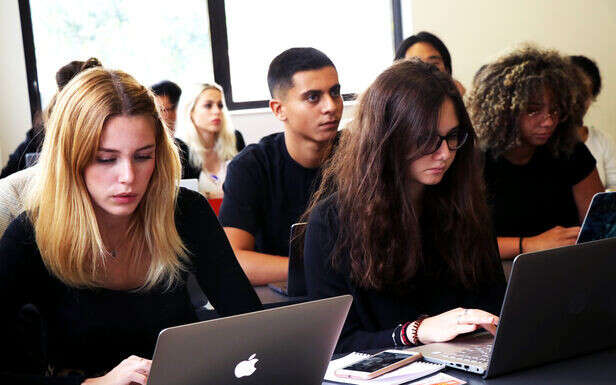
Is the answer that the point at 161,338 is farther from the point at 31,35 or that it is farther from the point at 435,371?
the point at 31,35

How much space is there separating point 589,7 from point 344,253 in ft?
16.3

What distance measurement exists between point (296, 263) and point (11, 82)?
375 cm

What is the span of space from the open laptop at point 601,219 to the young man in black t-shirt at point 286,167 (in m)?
0.92

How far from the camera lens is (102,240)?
1690mm

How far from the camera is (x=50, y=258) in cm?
157

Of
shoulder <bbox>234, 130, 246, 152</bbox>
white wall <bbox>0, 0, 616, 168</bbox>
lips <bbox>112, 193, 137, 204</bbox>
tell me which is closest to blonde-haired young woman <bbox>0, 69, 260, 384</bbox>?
lips <bbox>112, 193, 137, 204</bbox>

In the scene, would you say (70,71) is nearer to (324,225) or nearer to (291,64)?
(291,64)

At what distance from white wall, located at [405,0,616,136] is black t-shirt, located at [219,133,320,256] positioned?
10.8 ft

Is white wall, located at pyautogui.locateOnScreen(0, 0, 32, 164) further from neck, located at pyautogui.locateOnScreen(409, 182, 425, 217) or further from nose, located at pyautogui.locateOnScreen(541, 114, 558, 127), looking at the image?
neck, located at pyautogui.locateOnScreen(409, 182, 425, 217)

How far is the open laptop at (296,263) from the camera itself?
194 centimetres

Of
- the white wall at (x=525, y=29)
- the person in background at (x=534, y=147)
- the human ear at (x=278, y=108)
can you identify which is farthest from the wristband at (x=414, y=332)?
the white wall at (x=525, y=29)

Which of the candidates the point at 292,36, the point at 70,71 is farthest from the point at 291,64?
the point at 292,36

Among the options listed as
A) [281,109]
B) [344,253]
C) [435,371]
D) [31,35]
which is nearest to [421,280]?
[344,253]

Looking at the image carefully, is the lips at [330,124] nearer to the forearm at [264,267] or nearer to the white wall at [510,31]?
the forearm at [264,267]
